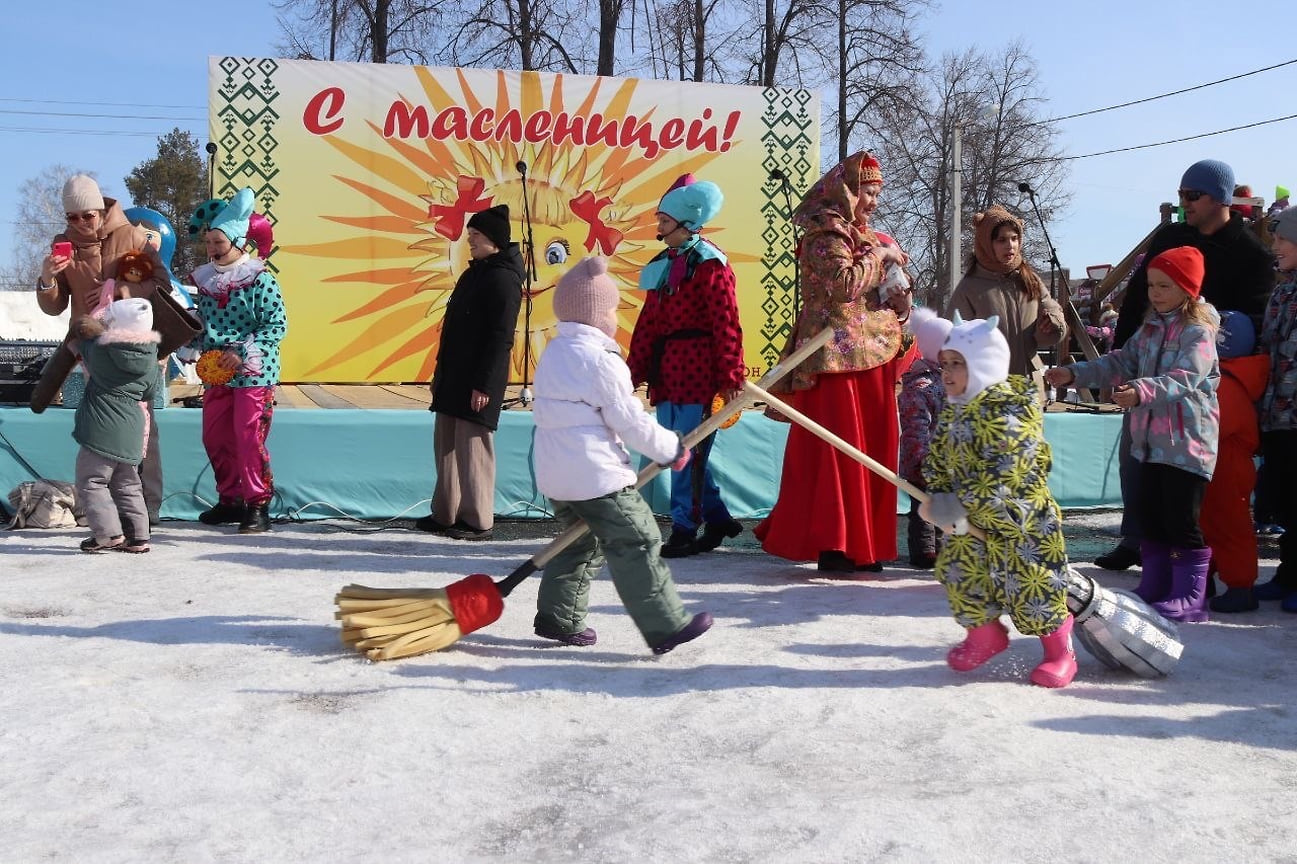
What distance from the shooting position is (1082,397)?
11977mm

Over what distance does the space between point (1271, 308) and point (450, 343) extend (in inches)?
149

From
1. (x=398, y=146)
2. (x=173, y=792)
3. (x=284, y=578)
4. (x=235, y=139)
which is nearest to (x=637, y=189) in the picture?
(x=398, y=146)

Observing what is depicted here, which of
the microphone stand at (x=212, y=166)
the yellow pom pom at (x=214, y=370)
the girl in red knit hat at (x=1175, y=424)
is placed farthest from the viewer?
the microphone stand at (x=212, y=166)

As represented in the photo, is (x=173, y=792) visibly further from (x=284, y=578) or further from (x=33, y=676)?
(x=284, y=578)

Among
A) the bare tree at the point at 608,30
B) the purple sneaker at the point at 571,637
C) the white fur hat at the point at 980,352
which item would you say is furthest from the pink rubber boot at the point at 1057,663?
the bare tree at the point at 608,30

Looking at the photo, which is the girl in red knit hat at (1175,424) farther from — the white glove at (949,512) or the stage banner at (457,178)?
the stage banner at (457,178)

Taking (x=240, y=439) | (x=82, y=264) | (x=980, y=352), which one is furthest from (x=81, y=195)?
(x=980, y=352)

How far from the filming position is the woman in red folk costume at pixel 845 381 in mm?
4836

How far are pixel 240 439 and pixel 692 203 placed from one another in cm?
260

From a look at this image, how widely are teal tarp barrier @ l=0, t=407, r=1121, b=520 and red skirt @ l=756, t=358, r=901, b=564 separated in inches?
57.2

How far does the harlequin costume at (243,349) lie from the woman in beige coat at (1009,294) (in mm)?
3410

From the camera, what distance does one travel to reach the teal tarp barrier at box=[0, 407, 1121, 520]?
626 cm

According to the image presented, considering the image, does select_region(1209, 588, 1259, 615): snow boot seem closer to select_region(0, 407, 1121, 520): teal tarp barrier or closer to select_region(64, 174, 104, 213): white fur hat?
select_region(0, 407, 1121, 520): teal tarp barrier

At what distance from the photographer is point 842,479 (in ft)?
16.1
